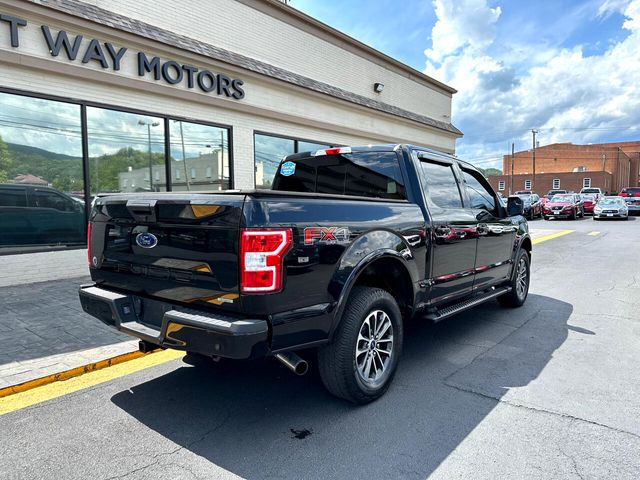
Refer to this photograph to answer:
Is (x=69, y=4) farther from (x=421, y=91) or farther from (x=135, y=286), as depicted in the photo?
(x=421, y=91)

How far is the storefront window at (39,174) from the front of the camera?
22.3 feet

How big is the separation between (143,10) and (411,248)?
7683mm

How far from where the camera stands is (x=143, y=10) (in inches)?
328

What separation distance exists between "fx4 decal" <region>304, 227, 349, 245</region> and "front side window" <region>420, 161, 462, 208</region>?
4.50ft

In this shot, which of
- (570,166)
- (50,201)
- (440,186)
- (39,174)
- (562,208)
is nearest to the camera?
(440,186)

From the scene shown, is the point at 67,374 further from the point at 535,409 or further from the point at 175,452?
the point at 535,409

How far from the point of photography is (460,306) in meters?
4.45

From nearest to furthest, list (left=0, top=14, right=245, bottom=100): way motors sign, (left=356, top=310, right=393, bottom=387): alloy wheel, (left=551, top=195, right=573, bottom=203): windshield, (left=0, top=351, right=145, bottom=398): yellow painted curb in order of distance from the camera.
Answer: (left=356, top=310, right=393, bottom=387): alloy wheel < (left=0, top=351, right=145, bottom=398): yellow painted curb < (left=0, top=14, right=245, bottom=100): way motors sign < (left=551, top=195, right=573, bottom=203): windshield

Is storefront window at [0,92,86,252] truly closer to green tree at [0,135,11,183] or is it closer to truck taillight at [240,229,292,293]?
green tree at [0,135,11,183]

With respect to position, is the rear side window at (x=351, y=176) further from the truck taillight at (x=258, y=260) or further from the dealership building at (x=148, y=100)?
the dealership building at (x=148, y=100)

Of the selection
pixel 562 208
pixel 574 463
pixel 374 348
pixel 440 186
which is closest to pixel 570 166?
pixel 562 208

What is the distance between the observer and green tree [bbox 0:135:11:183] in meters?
6.79

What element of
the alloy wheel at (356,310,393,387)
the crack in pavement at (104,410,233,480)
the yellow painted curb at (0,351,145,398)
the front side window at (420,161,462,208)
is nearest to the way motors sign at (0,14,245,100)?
the yellow painted curb at (0,351,145,398)

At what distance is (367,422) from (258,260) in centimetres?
145
